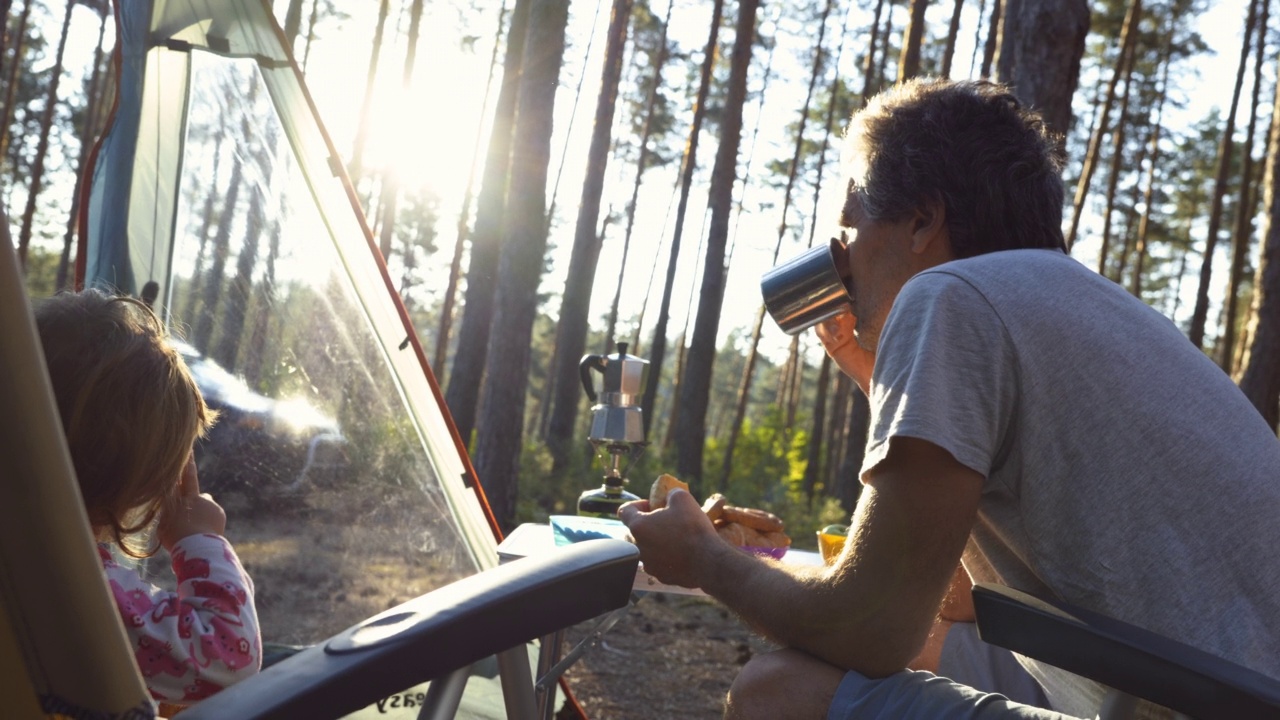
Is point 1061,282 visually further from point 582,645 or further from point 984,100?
point 582,645

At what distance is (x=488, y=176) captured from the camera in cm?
916

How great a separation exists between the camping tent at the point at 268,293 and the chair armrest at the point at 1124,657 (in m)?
2.20

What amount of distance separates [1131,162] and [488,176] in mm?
17701

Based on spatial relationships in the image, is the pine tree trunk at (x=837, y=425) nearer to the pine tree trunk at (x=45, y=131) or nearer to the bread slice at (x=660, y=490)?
the bread slice at (x=660, y=490)

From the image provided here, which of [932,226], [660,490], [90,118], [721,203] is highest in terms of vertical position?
[90,118]

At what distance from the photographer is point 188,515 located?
4.92 feet

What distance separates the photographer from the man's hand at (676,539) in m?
1.52

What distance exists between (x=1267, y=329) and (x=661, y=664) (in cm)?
627

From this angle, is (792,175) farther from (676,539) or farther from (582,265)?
(676,539)

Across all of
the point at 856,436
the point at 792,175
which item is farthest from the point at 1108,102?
the point at 792,175

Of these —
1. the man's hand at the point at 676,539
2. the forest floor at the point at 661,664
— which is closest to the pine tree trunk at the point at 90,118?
the forest floor at the point at 661,664

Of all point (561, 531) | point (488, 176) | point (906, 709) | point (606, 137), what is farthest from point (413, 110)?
point (906, 709)

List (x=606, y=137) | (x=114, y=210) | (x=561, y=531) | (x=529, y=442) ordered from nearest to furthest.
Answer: (x=561, y=531)
(x=114, y=210)
(x=606, y=137)
(x=529, y=442)

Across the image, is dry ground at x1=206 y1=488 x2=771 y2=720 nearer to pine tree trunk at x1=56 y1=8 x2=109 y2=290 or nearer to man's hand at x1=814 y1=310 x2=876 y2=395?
man's hand at x1=814 y1=310 x2=876 y2=395
